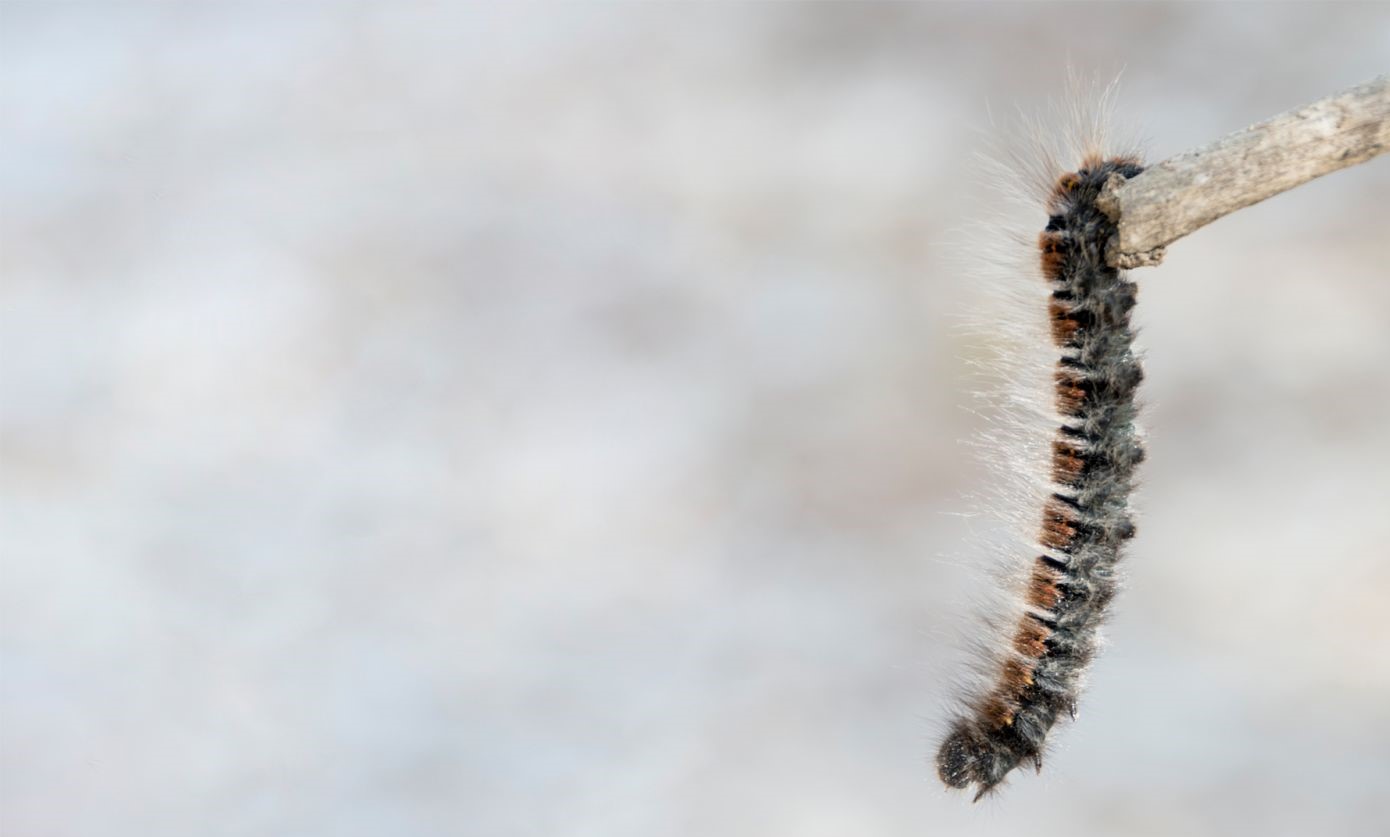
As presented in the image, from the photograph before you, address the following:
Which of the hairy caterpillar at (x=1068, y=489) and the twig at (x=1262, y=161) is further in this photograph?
the hairy caterpillar at (x=1068, y=489)

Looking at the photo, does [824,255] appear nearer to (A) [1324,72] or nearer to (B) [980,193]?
(B) [980,193]

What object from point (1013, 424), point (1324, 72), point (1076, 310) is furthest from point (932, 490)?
point (1324, 72)

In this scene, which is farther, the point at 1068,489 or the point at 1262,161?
the point at 1068,489

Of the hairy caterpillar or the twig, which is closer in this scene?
the twig
